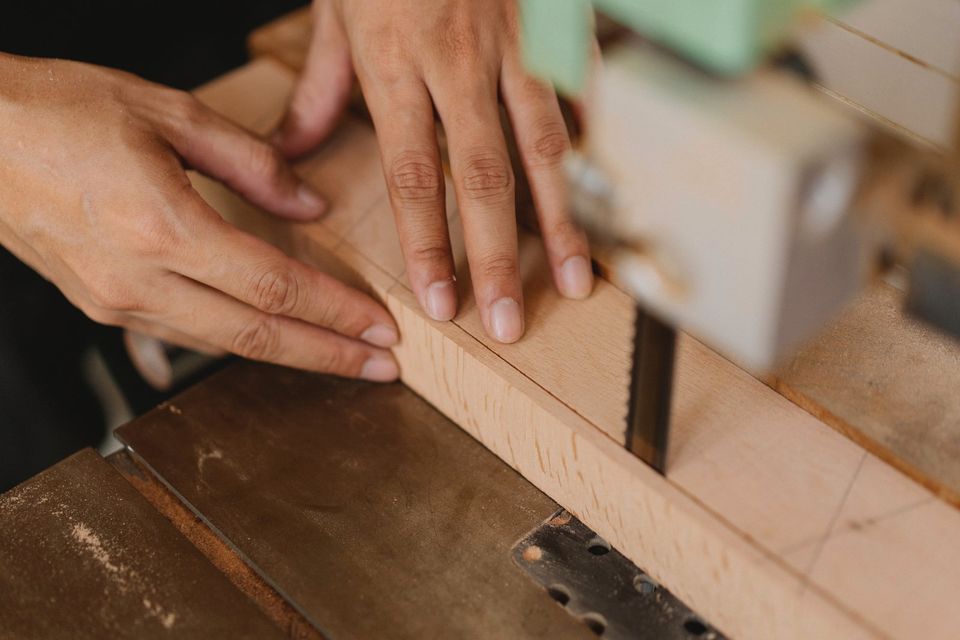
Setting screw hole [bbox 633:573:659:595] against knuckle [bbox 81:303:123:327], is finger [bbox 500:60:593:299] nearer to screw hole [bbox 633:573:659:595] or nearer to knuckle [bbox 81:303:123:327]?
screw hole [bbox 633:573:659:595]

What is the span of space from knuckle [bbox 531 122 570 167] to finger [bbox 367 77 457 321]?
12 centimetres

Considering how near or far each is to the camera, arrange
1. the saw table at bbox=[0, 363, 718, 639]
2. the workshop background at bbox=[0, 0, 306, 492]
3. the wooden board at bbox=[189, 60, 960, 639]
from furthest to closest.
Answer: the workshop background at bbox=[0, 0, 306, 492] < the saw table at bbox=[0, 363, 718, 639] < the wooden board at bbox=[189, 60, 960, 639]

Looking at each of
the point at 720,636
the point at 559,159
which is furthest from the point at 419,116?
the point at 720,636

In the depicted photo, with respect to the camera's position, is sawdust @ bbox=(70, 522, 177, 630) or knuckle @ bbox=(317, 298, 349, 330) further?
knuckle @ bbox=(317, 298, 349, 330)

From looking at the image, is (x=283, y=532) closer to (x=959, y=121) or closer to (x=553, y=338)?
(x=553, y=338)

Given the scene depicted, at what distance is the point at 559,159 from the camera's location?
1.18m

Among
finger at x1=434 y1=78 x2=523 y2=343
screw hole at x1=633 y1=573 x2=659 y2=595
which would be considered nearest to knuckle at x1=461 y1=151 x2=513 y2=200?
finger at x1=434 y1=78 x2=523 y2=343

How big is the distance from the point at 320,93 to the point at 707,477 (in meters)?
0.77

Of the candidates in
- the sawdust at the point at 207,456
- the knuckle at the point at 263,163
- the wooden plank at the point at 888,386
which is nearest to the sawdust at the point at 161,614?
the sawdust at the point at 207,456

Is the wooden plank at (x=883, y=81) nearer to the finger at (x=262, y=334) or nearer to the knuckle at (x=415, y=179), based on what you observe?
the knuckle at (x=415, y=179)

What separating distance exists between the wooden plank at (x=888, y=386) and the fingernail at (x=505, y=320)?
28 centimetres

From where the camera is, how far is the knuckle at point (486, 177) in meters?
1.12

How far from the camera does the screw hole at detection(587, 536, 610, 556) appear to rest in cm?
104

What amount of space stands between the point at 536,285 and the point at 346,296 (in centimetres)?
22
